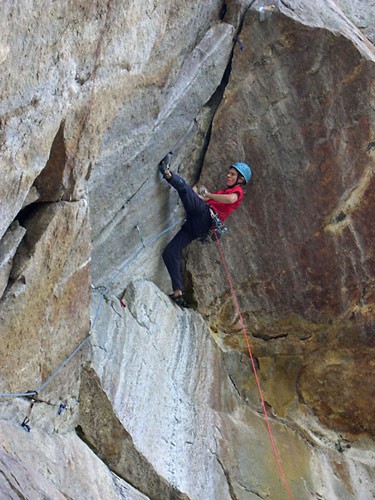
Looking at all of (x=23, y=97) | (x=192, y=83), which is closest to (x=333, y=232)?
(x=192, y=83)

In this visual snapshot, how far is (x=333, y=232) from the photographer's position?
8.23 m

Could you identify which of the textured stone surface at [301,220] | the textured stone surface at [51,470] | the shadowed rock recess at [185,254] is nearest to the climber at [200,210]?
the shadowed rock recess at [185,254]

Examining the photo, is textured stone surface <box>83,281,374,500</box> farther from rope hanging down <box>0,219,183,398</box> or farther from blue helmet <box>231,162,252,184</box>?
blue helmet <box>231,162,252,184</box>

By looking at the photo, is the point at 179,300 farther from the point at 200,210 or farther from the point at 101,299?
the point at 101,299

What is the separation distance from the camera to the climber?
768cm

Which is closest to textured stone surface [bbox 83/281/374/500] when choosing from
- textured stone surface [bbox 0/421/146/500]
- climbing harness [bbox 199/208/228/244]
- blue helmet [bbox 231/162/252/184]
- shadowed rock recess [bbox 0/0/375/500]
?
shadowed rock recess [bbox 0/0/375/500]

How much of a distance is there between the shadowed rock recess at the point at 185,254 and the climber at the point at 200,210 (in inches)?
6.7

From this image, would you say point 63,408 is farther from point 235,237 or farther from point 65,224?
point 235,237

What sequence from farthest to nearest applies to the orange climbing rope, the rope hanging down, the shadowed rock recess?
the orange climbing rope → the rope hanging down → the shadowed rock recess

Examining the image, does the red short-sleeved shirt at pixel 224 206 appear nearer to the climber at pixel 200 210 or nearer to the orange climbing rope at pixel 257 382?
the climber at pixel 200 210

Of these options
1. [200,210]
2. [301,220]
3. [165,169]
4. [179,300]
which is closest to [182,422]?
[179,300]

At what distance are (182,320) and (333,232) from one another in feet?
7.41

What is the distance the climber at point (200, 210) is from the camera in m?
7.68

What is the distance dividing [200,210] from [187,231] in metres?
0.46
